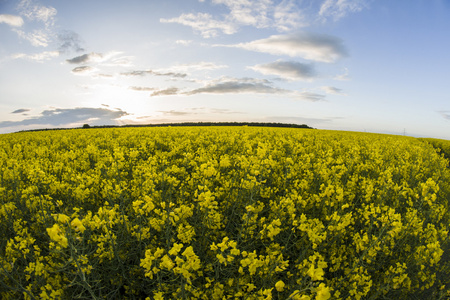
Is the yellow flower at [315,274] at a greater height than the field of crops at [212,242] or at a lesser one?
greater

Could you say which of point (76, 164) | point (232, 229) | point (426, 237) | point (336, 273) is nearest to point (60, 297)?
point (232, 229)

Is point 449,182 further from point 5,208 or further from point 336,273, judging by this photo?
point 5,208

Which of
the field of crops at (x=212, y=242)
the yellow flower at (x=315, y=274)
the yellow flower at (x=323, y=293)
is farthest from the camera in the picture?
the field of crops at (x=212, y=242)

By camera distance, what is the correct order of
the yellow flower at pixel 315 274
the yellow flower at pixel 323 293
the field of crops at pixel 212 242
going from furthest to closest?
the field of crops at pixel 212 242
the yellow flower at pixel 315 274
the yellow flower at pixel 323 293

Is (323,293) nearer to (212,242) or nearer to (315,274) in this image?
(315,274)

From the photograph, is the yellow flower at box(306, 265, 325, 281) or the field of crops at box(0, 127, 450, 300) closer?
the yellow flower at box(306, 265, 325, 281)

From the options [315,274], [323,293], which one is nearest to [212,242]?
→ [315,274]

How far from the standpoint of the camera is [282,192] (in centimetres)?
511

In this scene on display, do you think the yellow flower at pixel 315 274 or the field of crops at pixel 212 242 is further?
the field of crops at pixel 212 242

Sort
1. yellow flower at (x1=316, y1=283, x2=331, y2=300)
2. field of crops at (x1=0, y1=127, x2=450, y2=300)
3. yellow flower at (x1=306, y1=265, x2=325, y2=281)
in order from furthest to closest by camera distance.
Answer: field of crops at (x1=0, y1=127, x2=450, y2=300) < yellow flower at (x1=306, y1=265, x2=325, y2=281) < yellow flower at (x1=316, y1=283, x2=331, y2=300)

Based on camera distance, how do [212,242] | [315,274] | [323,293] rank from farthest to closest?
1. [212,242]
2. [315,274]
3. [323,293]

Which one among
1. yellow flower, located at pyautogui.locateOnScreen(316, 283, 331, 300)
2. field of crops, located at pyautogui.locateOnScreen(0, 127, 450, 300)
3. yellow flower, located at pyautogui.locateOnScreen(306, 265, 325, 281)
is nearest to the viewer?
yellow flower, located at pyautogui.locateOnScreen(316, 283, 331, 300)

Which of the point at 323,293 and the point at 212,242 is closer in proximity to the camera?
the point at 323,293

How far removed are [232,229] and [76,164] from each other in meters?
5.08
